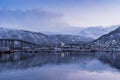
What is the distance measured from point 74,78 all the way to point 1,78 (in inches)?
482

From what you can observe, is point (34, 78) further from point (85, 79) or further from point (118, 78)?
point (118, 78)

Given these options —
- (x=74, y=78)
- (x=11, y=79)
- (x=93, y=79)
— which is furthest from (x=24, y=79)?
(x=93, y=79)

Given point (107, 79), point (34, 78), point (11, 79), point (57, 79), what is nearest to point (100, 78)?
point (107, 79)

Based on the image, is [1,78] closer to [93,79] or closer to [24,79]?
[24,79]

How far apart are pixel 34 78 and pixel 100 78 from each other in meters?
11.0

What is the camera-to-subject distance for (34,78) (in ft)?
144

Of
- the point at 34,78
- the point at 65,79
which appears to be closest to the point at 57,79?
the point at 65,79

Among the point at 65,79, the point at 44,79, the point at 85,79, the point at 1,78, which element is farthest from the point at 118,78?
the point at 1,78

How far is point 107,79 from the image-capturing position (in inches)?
1663

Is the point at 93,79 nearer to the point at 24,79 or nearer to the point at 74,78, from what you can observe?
the point at 74,78

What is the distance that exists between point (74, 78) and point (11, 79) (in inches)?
408

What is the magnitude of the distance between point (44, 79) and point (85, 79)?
670 centimetres

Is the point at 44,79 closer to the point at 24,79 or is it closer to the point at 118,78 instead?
the point at 24,79

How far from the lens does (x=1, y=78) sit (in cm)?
4397
